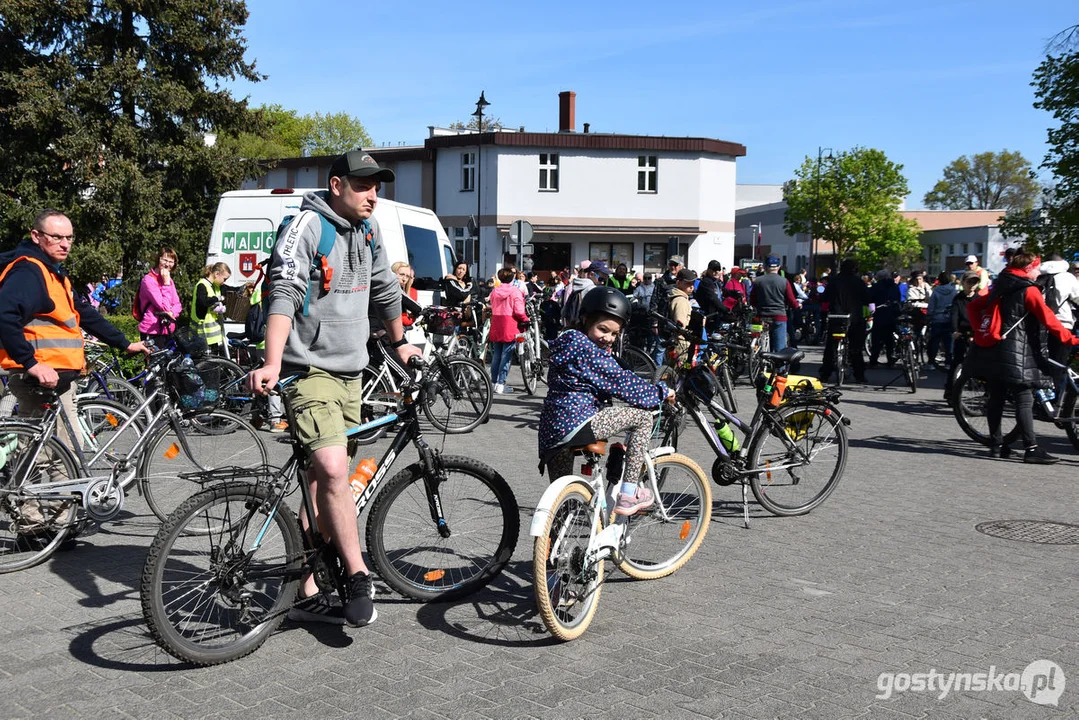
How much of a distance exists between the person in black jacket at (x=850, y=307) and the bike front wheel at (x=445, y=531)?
12286 mm

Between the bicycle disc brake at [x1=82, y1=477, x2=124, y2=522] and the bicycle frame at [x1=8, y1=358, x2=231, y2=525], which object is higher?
the bicycle frame at [x1=8, y1=358, x2=231, y2=525]

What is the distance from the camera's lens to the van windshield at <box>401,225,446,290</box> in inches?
603

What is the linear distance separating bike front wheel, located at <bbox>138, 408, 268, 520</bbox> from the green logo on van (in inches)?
259

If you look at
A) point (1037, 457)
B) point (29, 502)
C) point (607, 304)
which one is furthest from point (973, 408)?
point (29, 502)

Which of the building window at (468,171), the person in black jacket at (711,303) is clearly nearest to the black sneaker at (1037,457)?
the person in black jacket at (711,303)

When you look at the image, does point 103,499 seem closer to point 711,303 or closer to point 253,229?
point 253,229

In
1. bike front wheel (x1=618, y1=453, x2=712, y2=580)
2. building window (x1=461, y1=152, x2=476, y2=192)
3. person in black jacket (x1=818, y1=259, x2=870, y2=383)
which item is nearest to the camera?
bike front wheel (x1=618, y1=453, x2=712, y2=580)

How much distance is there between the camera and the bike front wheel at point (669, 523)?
A: 213 inches

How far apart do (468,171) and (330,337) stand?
4500cm

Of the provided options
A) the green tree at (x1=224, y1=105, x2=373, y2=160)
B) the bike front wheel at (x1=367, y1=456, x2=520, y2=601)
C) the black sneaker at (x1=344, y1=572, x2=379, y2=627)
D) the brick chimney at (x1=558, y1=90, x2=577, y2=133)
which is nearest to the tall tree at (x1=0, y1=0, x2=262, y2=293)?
the bike front wheel at (x1=367, y1=456, x2=520, y2=601)

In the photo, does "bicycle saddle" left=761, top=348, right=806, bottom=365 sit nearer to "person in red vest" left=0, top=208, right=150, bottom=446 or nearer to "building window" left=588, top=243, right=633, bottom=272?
"person in red vest" left=0, top=208, right=150, bottom=446

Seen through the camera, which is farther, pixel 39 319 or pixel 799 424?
pixel 799 424

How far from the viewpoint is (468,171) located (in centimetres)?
4862

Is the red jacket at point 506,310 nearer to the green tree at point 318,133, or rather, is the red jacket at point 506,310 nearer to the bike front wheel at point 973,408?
the bike front wheel at point 973,408
